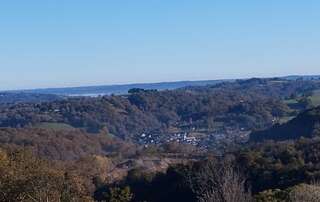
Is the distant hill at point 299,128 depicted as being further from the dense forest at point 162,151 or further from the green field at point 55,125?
the green field at point 55,125

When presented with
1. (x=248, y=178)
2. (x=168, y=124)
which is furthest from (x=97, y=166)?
(x=168, y=124)

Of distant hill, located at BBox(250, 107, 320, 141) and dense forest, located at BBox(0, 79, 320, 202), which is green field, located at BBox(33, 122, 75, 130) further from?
distant hill, located at BBox(250, 107, 320, 141)

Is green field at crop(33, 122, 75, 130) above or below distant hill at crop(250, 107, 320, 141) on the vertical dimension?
below

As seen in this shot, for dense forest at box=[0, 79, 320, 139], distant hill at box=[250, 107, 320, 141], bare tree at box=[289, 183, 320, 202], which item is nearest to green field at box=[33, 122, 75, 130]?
dense forest at box=[0, 79, 320, 139]

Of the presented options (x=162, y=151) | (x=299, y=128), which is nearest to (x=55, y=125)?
(x=162, y=151)

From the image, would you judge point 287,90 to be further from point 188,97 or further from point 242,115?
point 242,115

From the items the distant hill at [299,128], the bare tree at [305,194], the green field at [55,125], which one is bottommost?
the green field at [55,125]

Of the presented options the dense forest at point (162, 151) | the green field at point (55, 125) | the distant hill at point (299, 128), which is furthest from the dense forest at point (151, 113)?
the distant hill at point (299, 128)
